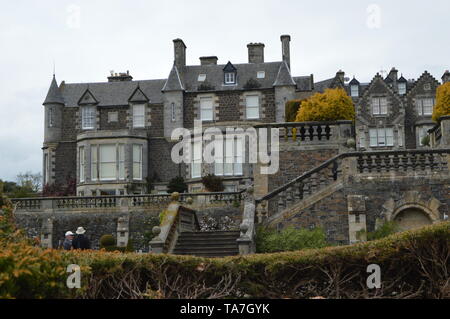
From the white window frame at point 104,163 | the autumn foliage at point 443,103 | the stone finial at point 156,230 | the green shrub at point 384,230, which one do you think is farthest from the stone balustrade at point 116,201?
the white window frame at point 104,163

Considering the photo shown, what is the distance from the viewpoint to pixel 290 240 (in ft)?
63.2

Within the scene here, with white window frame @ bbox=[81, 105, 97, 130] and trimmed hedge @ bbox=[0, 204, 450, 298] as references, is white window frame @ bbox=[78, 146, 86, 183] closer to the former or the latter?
white window frame @ bbox=[81, 105, 97, 130]

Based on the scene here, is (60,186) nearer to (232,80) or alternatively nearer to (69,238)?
(232,80)

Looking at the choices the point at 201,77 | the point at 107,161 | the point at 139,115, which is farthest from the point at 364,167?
the point at 139,115

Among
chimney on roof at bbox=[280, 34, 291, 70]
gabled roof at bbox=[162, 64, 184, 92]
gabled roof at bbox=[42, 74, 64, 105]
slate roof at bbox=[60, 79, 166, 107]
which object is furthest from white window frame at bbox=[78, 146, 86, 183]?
chimney on roof at bbox=[280, 34, 291, 70]

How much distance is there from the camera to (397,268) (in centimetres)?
1155

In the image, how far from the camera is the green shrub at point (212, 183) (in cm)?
3650

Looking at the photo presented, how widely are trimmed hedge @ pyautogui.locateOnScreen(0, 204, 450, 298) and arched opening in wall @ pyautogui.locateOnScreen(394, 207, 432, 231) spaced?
818 centimetres

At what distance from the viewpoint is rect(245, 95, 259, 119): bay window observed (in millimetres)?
41469

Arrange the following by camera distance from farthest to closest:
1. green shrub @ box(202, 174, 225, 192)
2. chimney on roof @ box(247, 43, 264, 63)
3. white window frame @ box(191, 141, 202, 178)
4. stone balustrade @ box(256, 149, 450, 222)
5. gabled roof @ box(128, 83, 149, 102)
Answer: chimney on roof @ box(247, 43, 264, 63), gabled roof @ box(128, 83, 149, 102), white window frame @ box(191, 141, 202, 178), green shrub @ box(202, 174, 225, 192), stone balustrade @ box(256, 149, 450, 222)

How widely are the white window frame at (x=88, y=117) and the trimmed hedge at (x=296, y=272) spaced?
3245 centimetres
